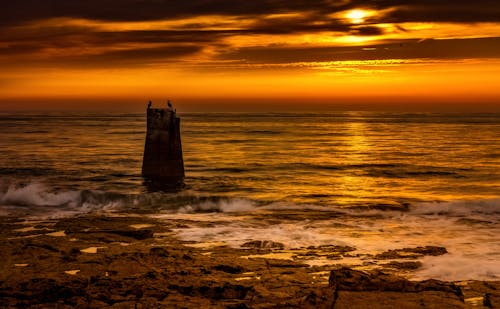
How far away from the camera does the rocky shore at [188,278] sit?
7.70 metres

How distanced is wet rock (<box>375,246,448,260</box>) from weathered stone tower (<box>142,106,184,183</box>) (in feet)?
44.1

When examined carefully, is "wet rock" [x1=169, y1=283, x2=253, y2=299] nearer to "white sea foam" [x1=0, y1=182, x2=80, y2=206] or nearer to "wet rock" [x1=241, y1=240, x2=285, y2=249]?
"wet rock" [x1=241, y1=240, x2=285, y2=249]

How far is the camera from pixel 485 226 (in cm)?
1552

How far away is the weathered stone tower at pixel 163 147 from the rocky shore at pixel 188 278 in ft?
34.1

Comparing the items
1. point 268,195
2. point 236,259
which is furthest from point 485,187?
point 236,259

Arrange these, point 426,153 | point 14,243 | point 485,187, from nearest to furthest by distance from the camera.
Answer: point 14,243
point 485,187
point 426,153

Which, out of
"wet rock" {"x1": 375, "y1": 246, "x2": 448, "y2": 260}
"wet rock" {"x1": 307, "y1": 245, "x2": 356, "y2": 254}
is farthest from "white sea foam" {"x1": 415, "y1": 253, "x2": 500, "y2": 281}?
"wet rock" {"x1": 307, "y1": 245, "x2": 356, "y2": 254}

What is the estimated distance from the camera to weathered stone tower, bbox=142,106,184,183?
23594 mm

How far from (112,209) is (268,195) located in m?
6.99

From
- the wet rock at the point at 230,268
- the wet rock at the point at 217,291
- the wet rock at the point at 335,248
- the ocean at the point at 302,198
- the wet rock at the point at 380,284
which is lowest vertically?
the ocean at the point at 302,198

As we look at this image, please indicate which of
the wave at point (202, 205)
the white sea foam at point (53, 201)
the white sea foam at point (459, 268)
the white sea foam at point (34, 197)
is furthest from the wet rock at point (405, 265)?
→ the white sea foam at point (34, 197)

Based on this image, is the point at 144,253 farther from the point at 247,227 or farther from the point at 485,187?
the point at 485,187

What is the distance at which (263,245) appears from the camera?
12547 millimetres

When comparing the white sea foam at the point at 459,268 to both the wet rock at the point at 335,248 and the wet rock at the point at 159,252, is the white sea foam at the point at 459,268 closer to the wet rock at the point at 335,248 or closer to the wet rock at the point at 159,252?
the wet rock at the point at 335,248
